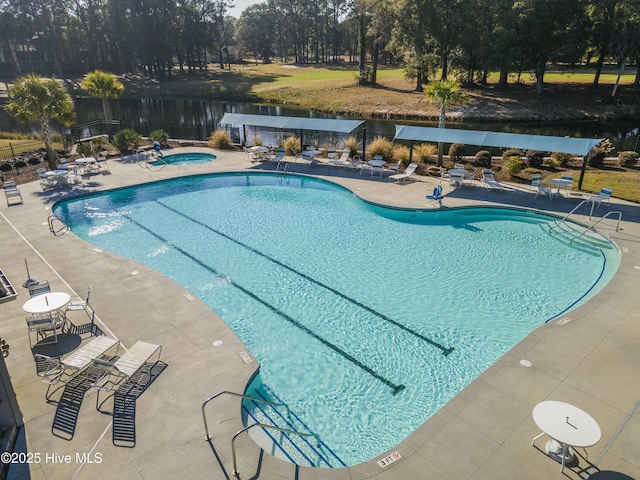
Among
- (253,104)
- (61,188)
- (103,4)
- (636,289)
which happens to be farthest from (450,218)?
(103,4)

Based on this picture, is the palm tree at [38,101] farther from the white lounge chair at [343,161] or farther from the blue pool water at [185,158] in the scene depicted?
the white lounge chair at [343,161]

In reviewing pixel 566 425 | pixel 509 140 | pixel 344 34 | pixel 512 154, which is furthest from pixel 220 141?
pixel 344 34

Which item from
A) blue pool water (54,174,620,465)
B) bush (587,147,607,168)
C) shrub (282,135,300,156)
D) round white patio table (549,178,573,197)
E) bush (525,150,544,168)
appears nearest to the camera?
blue pool water (54,174,620,465)

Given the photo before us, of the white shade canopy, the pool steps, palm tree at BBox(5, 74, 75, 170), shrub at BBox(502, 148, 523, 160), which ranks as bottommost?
the pool steps

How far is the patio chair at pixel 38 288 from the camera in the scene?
35.4ft

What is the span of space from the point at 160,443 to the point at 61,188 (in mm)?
18014

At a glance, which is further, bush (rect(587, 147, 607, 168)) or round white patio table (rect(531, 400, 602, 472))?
bush (rect(587, 147, 607, 168))

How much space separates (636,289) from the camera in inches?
453

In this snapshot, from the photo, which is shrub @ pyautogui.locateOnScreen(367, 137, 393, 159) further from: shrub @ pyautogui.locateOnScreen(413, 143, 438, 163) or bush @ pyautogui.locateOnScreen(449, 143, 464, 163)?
bush @ pyautogui.locateOnScreen(449, 143, 464, 163)

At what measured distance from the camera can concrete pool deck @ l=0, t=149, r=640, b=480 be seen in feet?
21.9

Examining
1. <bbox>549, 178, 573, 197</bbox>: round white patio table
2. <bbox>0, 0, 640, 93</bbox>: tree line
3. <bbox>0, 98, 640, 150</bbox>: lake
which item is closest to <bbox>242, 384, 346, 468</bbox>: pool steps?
<bbox>549, 178, 573, 197</bbox>: round white patio table

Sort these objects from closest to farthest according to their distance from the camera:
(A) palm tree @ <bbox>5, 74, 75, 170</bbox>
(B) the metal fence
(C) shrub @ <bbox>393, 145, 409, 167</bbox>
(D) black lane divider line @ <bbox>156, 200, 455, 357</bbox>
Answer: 1. (D) black lane divider line @ <bbox>156, 200, 455, 357</bbox>
2. (A) palm tree @ <bbox>5, 74, 75, 170</bbox>
3. (C) shrub @ <bbox>393, 145, 409, 167</bbox>
4. (B) the metal fence

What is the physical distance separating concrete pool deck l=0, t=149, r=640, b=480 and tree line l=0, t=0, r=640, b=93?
4187 centimetres

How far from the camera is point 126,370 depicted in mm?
8258
